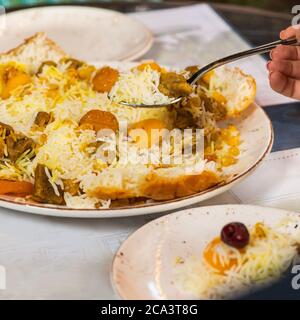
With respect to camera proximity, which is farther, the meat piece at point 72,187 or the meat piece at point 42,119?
the meat piece at point 42,119

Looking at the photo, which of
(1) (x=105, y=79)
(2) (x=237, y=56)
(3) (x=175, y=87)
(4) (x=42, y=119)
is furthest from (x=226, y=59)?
(4) (x=42, y=119)

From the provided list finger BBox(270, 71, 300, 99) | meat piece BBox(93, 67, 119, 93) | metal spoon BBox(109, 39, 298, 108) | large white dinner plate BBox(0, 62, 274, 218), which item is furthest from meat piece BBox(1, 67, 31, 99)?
finger BBox(270, 71, 300, 99)

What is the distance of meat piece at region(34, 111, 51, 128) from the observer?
1.31 m

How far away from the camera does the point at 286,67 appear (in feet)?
4.90

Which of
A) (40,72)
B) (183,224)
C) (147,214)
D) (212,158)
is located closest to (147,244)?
(183,224)

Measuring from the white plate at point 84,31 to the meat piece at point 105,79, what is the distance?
1.11 feet

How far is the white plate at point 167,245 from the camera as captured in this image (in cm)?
95

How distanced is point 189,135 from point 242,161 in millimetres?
122

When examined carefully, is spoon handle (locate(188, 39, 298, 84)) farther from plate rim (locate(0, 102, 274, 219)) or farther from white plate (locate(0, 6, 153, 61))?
white plate (locate(0, 6, 153, 61))

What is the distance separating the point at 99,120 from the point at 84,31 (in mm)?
809

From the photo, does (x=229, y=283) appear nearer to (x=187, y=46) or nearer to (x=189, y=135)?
(x=189, y=135)

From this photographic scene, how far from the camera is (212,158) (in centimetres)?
130

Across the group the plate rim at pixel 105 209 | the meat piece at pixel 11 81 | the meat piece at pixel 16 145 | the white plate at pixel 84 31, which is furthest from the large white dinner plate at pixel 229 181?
the white plate at pixel 84 31

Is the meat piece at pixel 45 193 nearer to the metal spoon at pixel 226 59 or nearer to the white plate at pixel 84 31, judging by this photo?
the metal spoon at pixel 226 59
